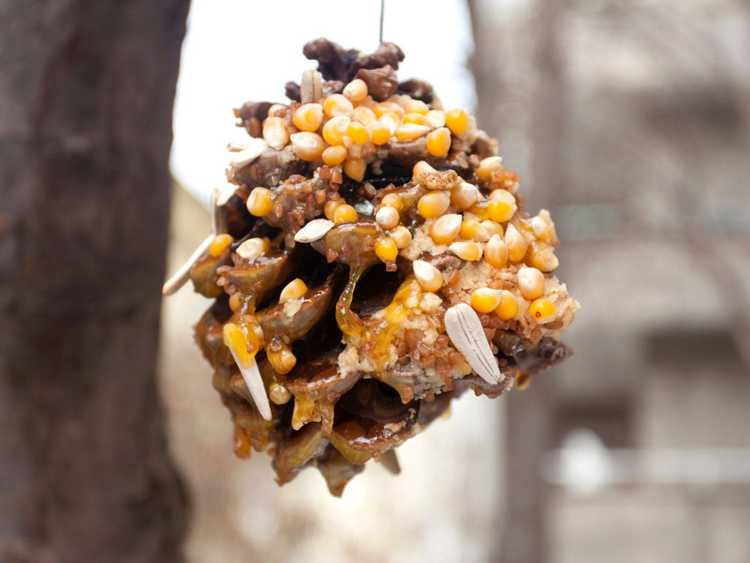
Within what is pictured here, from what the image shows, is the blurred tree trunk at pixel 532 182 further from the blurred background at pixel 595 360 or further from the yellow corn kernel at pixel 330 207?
the yellow corn kernel at pixel 330 207

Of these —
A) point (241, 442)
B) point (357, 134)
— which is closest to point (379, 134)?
point (357, 134)

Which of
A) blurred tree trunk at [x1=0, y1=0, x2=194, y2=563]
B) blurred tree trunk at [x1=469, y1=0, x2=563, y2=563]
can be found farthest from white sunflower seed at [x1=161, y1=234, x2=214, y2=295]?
blurred tree trunk at [x1=469, y1=0, x2=563, y2=563]

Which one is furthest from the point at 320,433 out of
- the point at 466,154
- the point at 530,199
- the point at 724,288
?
the point at 724,288

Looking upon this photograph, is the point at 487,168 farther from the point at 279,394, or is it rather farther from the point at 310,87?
the point at 279,394

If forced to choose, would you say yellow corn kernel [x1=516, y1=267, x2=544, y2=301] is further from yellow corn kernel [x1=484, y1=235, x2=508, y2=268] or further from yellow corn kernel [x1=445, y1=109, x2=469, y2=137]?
yellow corn kernel [x1=445, y1=109, x2=469, y2=137]

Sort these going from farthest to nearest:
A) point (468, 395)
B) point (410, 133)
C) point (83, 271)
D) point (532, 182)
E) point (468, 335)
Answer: point (468, 395) < point (532, 182) < point (83, 271) < point (410, 133) < point (468, 335)

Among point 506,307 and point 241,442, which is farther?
point 241,442

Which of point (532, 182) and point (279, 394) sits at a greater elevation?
point (279, 394)
